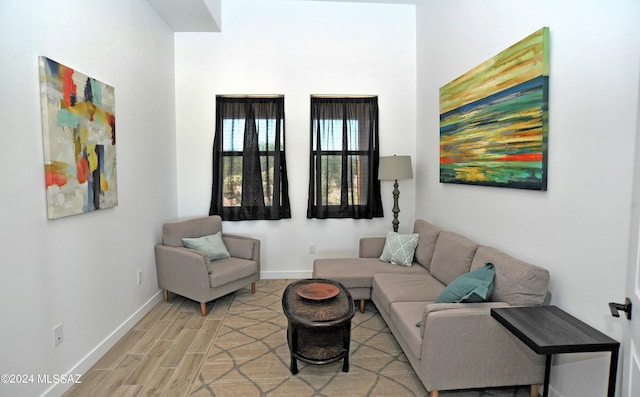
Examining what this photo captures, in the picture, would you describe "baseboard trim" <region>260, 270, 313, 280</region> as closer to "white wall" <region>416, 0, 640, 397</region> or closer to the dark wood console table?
"white wall" <region>416, 0, 640, 397</region>

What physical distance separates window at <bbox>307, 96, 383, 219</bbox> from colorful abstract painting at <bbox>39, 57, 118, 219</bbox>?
2302 mm

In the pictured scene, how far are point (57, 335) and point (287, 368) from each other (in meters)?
1.51

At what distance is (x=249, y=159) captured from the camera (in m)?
4.38

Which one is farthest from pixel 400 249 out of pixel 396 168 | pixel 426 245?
pixel 396 168

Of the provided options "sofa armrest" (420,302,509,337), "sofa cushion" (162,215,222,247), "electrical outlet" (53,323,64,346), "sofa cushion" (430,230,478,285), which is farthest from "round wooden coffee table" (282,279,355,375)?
"sofa cushion" (162,215,222,247)

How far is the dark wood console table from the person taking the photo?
1482 millimetres

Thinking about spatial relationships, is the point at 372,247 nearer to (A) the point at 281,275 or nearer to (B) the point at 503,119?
(A) the point at 281,275

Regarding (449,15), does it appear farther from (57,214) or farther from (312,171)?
→ (57,214)

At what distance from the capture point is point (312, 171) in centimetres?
441

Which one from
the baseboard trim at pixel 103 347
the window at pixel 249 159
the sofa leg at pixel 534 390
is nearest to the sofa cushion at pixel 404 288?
the sofa leg at pixel 534 390

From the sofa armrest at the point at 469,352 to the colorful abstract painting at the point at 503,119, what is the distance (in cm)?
96

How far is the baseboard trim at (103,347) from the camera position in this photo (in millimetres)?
2152

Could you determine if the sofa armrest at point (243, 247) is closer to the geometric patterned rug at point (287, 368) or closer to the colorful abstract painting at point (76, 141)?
the geometric patterned rug at point (287, 368)

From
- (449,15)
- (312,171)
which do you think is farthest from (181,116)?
(449,15)
